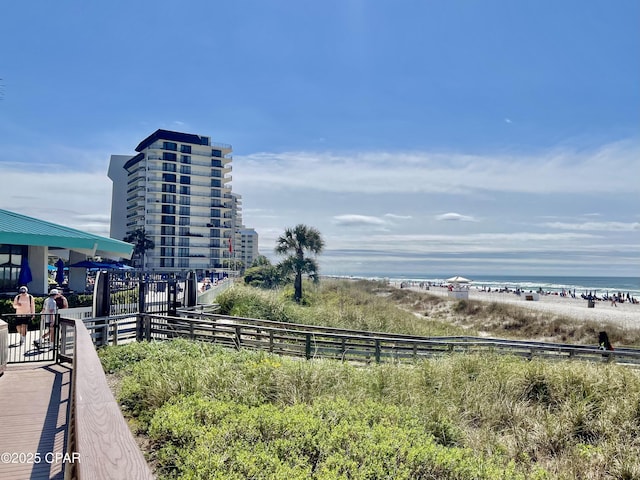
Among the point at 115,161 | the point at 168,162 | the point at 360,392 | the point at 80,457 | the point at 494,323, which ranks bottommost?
the point at 494,323

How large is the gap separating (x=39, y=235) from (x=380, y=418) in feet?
70.2

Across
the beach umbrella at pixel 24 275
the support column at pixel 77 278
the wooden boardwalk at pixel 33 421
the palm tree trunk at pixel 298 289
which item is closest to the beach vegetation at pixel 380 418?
the wooden boardwalk at pixel 33 421

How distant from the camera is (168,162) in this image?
89.1 m

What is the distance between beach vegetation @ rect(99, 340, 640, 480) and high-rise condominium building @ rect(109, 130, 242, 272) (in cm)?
8302

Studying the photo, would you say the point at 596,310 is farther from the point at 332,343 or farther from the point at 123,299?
the point at 123,299

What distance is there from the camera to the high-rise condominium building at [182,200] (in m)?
88.9

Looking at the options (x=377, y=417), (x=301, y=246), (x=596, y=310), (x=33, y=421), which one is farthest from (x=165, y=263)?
(x=377, y=417)

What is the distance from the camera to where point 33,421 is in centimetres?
607

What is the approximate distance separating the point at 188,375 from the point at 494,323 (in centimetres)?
2774

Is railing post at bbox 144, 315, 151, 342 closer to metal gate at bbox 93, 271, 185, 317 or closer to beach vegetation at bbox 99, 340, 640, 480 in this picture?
Answer: metal gate at bbox 93, 271, 185, 317

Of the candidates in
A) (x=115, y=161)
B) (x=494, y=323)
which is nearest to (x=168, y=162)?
(x=115, y=161)

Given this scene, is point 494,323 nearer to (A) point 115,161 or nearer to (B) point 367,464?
(B) point 367,464

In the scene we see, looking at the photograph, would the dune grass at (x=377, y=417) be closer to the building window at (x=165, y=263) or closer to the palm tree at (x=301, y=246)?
the palm tree at (x=301, y=246)

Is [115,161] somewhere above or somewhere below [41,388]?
above
